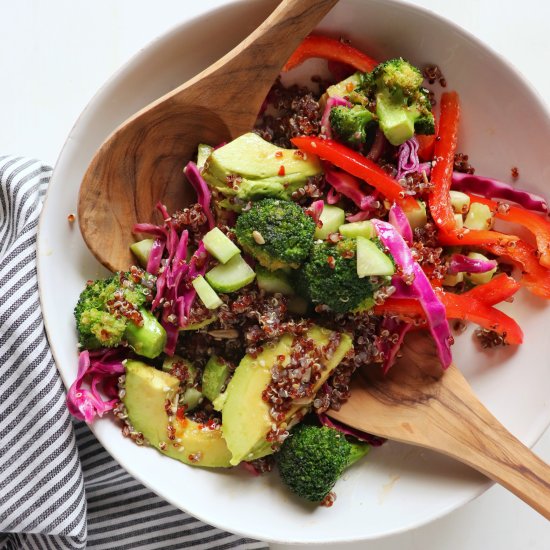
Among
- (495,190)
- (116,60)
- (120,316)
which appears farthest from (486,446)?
(116,60)

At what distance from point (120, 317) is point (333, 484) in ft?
3.69

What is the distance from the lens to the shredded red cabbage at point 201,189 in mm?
2836

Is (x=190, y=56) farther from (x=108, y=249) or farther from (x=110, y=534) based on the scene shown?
(x=110, y=534)

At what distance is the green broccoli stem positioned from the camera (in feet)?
9.75

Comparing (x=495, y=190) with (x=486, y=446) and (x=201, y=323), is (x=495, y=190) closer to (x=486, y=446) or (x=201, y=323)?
(x=486, y=446)

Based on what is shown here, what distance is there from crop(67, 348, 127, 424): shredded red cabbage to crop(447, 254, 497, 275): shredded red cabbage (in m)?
1.42

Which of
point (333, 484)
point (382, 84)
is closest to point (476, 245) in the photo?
point (382, 84)

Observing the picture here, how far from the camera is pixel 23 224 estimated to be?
307cm

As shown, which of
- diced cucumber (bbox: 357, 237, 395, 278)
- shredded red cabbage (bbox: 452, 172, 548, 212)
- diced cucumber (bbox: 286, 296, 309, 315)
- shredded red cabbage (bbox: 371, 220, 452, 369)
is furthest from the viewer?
shredded red cabbage (bbox: 452, 172, 548, 212)

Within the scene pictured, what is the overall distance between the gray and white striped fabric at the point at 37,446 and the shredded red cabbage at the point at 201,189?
75 cm

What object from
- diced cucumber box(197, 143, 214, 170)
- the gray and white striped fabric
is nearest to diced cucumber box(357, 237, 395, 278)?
diced cucumber box(197, 143, 214, 170)

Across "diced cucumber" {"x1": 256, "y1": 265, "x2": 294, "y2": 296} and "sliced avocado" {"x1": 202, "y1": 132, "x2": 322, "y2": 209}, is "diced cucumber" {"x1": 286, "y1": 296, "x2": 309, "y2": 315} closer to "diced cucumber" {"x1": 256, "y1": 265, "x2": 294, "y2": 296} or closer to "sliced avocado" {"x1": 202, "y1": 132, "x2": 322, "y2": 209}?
"diced cucumber" {"x1": 256, "y1": 265, "x2": 294, "y2": 296}

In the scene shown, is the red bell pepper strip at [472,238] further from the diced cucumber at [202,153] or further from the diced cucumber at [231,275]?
the diced cucumber at [202,153]

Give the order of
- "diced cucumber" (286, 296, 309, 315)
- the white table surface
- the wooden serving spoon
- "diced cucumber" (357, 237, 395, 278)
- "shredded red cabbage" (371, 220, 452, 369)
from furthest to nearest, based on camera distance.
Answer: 1. the white table surface
2. "diced cucumber" (286, 296, 309, 315)
3. the wooden serving spoon
4. "shredded red cabbage" (371, 220, 452, 369)
5. "diced cucumber" (357, 237, 395, 278)
